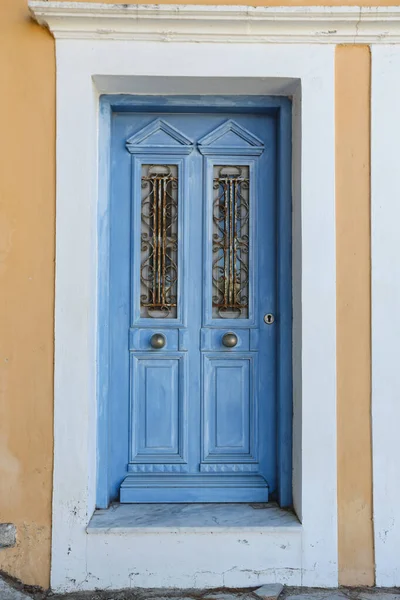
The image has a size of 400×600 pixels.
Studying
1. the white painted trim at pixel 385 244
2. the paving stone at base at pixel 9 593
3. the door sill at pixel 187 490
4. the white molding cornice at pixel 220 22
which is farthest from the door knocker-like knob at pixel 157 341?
the white molding cornice at pixel 220 22

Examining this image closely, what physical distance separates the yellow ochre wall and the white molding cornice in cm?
12

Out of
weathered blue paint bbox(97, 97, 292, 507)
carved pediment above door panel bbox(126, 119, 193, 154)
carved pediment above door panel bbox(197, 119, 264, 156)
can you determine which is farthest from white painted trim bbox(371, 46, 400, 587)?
carved pediment above door panel bbox(126, 119, 193, 154)

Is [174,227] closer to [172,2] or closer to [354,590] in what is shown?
[172,2]

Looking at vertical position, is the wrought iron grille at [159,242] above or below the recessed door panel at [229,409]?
above

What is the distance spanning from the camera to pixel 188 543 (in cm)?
309

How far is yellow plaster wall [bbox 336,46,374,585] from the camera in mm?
3154

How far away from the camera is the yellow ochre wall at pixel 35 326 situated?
10.3 ft

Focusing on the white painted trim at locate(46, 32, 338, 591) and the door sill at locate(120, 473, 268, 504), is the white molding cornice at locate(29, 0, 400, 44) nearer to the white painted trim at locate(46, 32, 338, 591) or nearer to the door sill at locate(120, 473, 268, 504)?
the white painted trim at locate(46, 32, 338, 591)

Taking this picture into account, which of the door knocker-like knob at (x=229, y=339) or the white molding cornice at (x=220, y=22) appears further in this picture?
the door knocker-like knob at (x=229, y=339)

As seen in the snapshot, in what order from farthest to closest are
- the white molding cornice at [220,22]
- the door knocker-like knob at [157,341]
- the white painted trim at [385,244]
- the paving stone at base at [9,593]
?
the door knocker-like knob at [157,341] < the white painted trim at [385,244] < the white molding cornice at [220,22] < the paving stone at base at [9,593]

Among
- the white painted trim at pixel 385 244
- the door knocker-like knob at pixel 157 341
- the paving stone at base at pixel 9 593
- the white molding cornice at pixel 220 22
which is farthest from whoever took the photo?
the door knocker-like knob at pixel 157 341

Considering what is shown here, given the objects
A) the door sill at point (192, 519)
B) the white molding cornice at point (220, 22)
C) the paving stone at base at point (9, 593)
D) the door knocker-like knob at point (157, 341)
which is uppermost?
the white molding cornice at point (220, 22)

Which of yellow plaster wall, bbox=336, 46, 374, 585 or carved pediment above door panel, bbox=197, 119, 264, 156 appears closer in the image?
→ yellow plaster wall, bbox=336, 46, 374, 585

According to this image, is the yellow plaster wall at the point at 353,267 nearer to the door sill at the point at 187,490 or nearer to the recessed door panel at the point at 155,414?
the door sill at the point at 187,490
